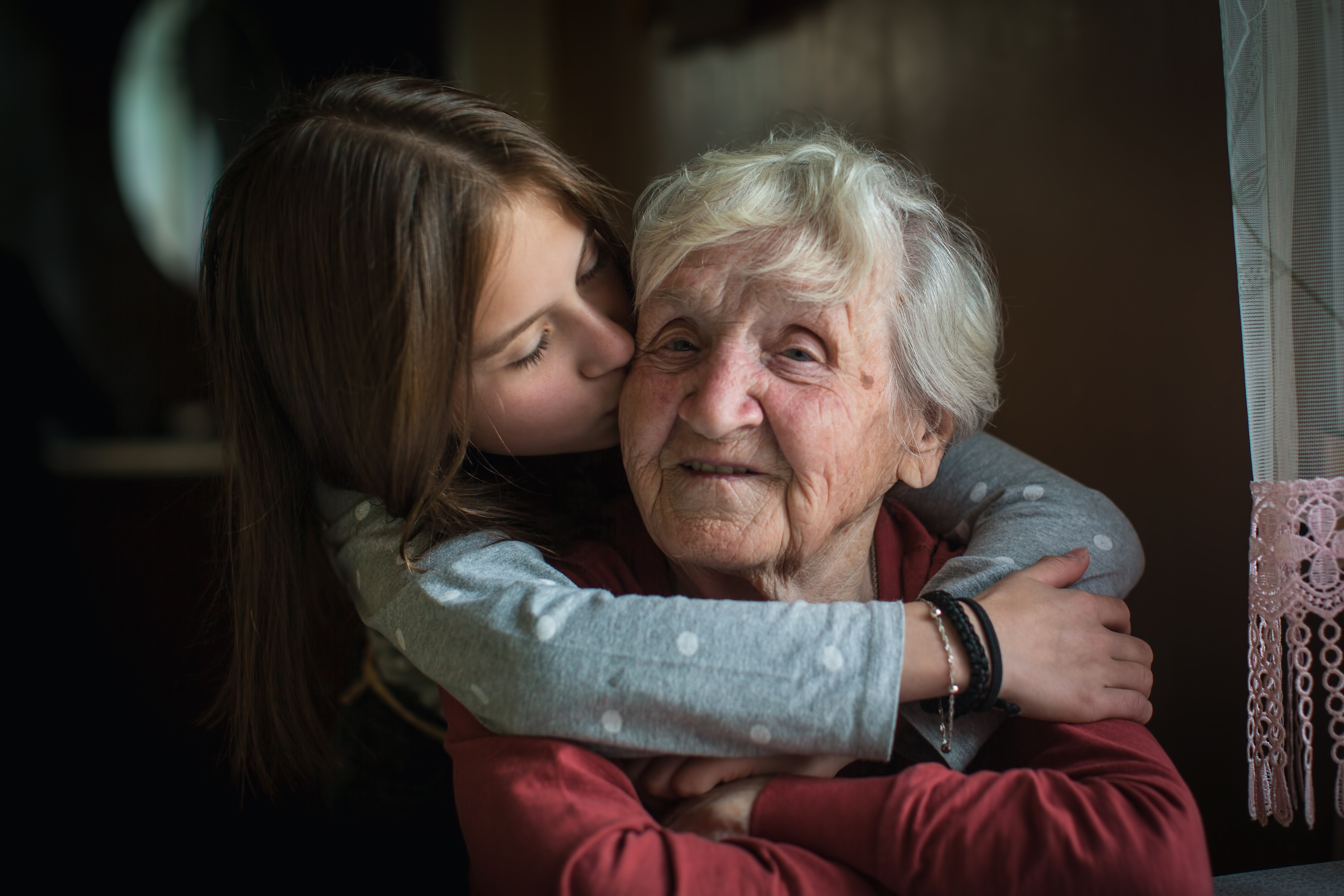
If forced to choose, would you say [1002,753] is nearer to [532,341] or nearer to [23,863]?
[532,341]

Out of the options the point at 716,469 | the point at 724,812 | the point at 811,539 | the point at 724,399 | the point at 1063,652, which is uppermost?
the point at 724,399

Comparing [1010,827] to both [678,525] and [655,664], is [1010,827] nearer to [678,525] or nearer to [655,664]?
[655,664]

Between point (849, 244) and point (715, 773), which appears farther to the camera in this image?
point (849, 244)

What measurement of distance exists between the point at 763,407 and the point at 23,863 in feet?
7.14

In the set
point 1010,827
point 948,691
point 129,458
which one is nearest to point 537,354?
point 948,691

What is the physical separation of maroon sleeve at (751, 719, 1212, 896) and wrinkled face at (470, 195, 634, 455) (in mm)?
598

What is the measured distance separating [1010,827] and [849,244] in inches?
28.8

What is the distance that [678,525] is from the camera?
119cm

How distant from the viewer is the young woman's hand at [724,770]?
3.47 ft

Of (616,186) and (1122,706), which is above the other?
(616,186)

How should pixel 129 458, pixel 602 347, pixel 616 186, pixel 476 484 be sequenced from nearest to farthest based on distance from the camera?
pixel 602 347 < pixel 476 484 < pixel 129 458 < pixel 616 186

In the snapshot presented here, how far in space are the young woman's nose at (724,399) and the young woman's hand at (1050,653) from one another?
32 centimetres

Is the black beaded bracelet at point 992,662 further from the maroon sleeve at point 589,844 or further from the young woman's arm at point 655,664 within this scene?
the maroon sleeve at point 589,844

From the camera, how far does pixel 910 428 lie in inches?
50.4
